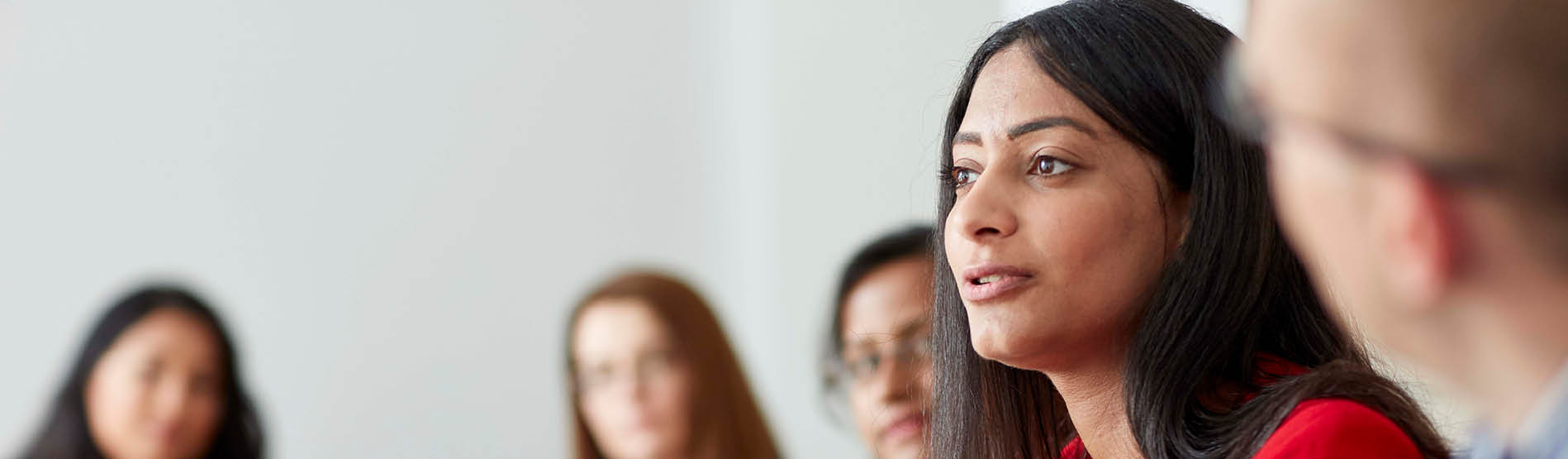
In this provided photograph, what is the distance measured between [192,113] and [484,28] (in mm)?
1018

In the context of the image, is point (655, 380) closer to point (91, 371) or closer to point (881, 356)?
point (881, 356)

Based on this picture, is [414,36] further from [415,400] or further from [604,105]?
[415,400]

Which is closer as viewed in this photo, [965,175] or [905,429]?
[965,175]

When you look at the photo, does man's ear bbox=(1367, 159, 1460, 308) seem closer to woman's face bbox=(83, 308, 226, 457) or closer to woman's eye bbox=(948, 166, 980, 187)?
woman's eye bbox=(948, 166, 980, 187)

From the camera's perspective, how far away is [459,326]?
17.5ft

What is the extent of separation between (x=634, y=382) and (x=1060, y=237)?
193cm

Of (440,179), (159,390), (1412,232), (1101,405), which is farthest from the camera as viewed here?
(440,179)

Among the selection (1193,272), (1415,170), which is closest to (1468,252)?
(1415,170)

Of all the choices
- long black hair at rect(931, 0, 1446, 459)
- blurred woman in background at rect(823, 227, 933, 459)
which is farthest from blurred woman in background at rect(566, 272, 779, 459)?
long black hair at rect(931, 0, 1446, 459)

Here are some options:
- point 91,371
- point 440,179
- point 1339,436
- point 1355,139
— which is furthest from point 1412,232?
point 440,179

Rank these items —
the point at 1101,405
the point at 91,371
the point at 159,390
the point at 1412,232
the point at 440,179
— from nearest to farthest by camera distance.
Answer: the point at 1412,232 < the point at 1101,405 < the point at 159,390 < the point at 91,371 < the point at 440,179

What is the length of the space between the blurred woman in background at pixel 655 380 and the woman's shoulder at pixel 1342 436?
213 centimetres

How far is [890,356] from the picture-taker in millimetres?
2807

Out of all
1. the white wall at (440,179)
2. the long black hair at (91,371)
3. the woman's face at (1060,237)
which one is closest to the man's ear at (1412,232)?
the woman's face at (1060,237)
